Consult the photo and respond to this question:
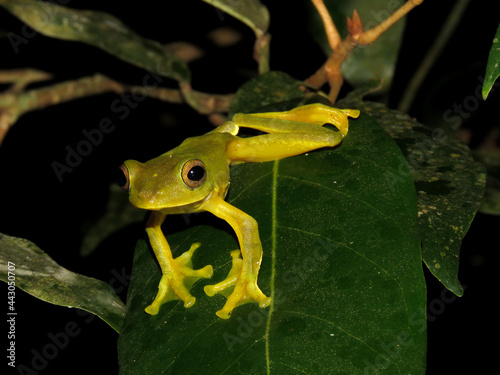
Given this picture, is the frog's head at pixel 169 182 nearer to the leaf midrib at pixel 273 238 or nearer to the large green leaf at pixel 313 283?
the large green leaf at pixel 313 283

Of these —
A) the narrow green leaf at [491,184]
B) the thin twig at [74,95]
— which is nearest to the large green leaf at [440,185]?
the narrow green leaf at [491,184]

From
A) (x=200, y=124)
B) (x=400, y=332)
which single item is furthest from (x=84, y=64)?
(x=400, y=332)

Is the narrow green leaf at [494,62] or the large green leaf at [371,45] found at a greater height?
the narrow green leaf at [494,62]

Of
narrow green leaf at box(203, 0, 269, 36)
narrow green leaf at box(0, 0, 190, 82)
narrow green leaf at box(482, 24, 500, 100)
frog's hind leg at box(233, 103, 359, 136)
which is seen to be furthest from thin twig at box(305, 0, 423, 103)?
narrow green leaf at box(0, 0, 190, 82)

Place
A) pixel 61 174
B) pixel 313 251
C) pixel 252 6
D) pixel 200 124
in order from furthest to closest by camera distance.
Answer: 1. pixel 200 124
2. pixel 61 174
3. pixel 252 6
4. pixel 313 251

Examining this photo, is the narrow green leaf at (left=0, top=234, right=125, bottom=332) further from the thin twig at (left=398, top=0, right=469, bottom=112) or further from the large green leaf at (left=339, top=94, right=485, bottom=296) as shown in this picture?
the thin twig at (left=398, top=0, right=469, bottom=112)

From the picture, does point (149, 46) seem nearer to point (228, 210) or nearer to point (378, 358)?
point (228, 210)
